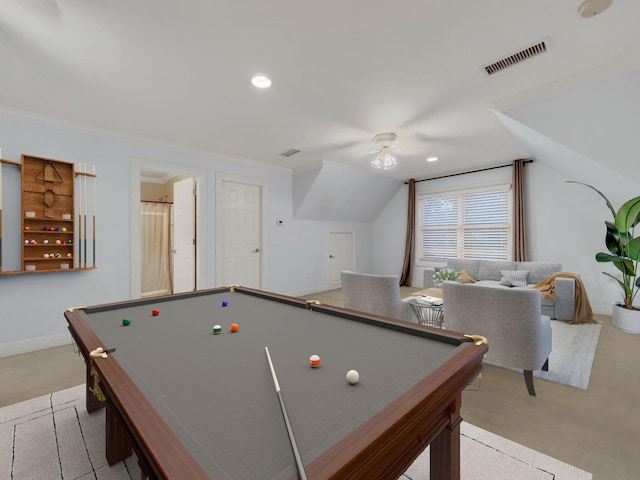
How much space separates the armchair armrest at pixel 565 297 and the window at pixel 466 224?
151 cm

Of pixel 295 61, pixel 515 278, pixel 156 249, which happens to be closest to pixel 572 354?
pixel 515 278

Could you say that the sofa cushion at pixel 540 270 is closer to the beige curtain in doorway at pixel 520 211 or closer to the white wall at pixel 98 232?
the beige curtain in doorway at pixel 520 211

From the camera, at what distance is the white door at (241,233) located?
4.52 m

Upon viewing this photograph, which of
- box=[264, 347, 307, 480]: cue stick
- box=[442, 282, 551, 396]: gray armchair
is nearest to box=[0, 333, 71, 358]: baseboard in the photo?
box=[264, 347, 307, 480]: cue stick

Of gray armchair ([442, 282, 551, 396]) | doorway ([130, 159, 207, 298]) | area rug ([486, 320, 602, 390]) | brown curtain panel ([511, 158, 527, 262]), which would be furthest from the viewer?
brown curtain panel ([511, 158, 527, 262])

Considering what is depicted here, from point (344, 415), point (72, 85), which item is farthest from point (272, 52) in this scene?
point (344, 415)

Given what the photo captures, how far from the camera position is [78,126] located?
10.3ft

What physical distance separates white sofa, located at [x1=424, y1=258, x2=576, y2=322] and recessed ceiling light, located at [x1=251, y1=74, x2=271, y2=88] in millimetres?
3156

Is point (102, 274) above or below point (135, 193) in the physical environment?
below

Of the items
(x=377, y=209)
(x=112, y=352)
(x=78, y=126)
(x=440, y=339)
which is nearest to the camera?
(x=112, y=352)

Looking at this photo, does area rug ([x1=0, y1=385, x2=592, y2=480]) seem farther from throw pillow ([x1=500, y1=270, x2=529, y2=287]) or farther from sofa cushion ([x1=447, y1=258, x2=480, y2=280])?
sofa cushion ([x1=447, y1=258, x2=480, y2=280])

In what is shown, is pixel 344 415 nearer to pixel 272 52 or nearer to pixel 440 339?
pixel 440 339

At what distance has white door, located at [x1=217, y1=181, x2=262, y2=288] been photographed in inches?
178

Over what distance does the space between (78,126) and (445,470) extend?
4.21 meters
